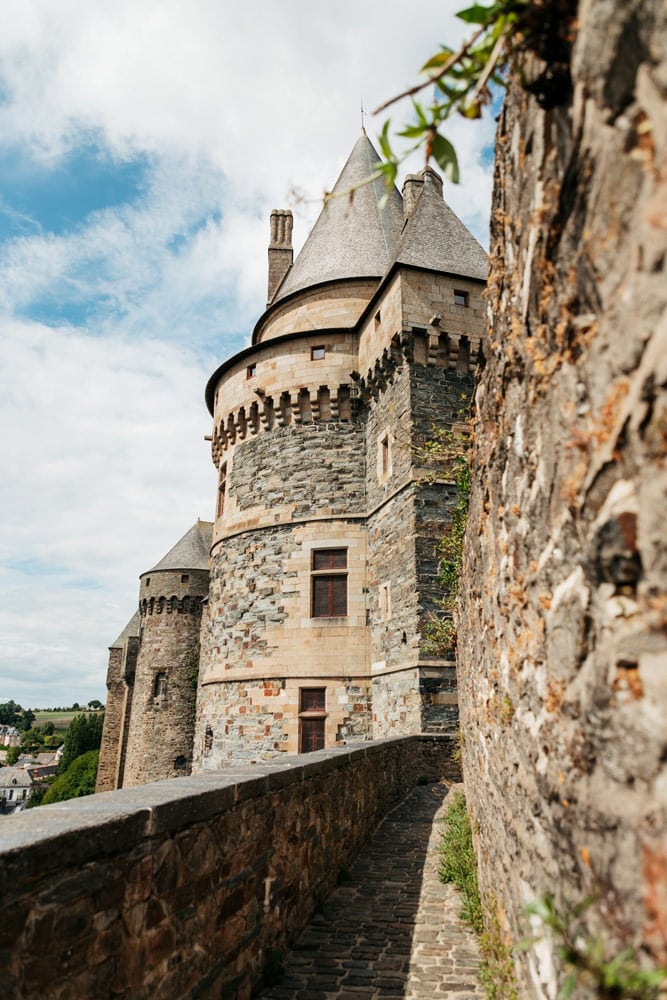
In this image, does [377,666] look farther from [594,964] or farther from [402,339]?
[594,964]

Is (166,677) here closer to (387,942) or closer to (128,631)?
(128,631)

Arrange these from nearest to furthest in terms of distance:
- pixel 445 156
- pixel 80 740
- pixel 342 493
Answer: pixel 445 156
pixel 342 493
pixel 80 740

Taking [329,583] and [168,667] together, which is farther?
[168,667]

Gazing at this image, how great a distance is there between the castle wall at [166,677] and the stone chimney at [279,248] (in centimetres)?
1193

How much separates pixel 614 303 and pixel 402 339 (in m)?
13.0

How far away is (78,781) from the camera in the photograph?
146 ft

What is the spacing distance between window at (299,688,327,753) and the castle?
0.10ft

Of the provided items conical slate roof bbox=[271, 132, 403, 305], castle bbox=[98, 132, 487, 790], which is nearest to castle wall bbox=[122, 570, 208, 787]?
castle bbox=[98, 132, 487, 790]

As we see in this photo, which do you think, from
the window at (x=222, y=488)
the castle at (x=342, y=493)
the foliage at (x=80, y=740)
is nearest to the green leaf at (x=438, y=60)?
the castle at (x=342, y=493)

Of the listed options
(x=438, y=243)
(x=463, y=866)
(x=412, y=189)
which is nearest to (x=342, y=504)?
(x=438, y=243)

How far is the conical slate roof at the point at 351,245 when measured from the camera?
19.4 m

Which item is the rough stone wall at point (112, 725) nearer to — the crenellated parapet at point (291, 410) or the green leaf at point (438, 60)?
the crenellated parapet at point (291, 410)

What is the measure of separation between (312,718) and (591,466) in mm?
14335

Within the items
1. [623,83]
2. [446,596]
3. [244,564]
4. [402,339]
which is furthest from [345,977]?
[244,564]
